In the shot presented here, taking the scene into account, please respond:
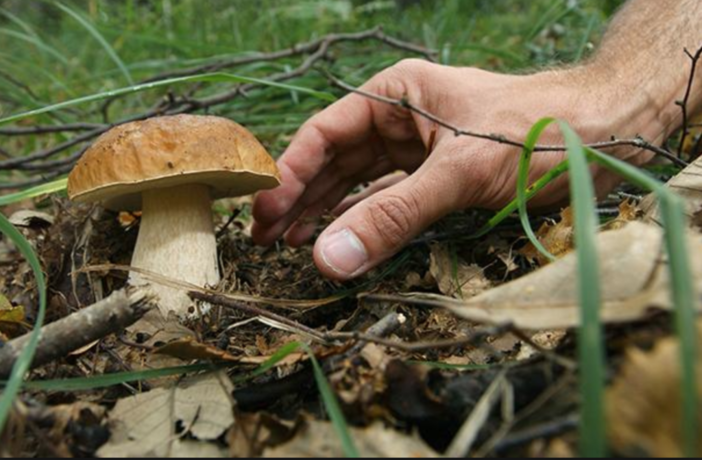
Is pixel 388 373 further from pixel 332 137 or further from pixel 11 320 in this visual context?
pixel 332 137

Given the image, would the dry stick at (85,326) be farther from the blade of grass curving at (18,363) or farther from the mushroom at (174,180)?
the mushroom at (174,180)

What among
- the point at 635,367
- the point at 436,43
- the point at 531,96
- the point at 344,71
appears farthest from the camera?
the point at 436,43

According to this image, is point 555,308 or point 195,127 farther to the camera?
point 195,127

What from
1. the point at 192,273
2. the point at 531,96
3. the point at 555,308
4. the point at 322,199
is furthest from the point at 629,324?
the point at 322,199

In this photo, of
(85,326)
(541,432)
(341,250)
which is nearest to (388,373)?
(541,432)

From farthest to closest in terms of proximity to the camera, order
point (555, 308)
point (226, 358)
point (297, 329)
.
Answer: point (297, 329)
point (226, 358)
point (555, 308)

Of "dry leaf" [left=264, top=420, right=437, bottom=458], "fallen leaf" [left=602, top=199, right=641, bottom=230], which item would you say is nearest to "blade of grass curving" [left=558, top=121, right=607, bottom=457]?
"dry leaf" [left=264, top=420, right=437, bottom=458]

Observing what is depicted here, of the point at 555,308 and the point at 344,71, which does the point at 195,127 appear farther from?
the point at 344,71
